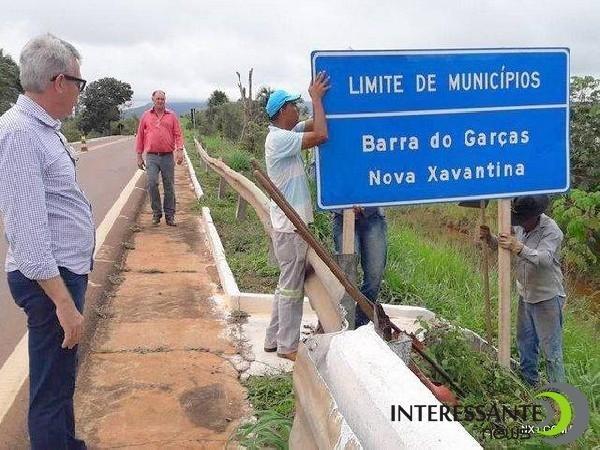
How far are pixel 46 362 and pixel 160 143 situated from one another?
620 cm

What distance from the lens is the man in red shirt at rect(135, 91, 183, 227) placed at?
28.1 feet

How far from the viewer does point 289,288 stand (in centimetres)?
415

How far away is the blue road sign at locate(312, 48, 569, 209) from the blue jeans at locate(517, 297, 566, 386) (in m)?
0.82

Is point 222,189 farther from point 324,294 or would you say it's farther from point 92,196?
point 324,294

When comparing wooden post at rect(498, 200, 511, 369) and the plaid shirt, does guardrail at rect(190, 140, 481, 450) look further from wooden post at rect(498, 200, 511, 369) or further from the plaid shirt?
wooden post at rect(498, 200, 511, 369)

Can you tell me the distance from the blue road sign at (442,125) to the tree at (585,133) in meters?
9.37

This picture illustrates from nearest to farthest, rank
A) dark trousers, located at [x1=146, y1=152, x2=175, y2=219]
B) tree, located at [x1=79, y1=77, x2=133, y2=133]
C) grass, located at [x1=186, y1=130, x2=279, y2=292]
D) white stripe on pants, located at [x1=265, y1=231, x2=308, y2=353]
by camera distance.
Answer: white stripe on pants, located at [x1=265, y1=231, x2=308, y2=353] → grass, located at [x1=186, y1=130, x2=279, y2=292] → dark trousers, located at [x1=146, y1=152, x2=175, y2=219] → tree, located at [x1=79, y1=77, x2=133, y2=133]

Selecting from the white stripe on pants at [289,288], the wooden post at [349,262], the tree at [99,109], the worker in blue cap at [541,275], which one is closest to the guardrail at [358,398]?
the wooden post at [349,262]

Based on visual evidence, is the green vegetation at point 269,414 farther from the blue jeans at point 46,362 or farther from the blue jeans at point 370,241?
the blue jeans at point 370,241

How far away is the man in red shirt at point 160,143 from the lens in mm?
8570

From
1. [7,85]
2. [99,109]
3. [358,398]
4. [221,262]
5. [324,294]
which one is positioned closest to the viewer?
[358,398]

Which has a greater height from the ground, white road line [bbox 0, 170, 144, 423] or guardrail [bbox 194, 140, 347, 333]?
guardrail [bbox 194, 140, 347, 333]

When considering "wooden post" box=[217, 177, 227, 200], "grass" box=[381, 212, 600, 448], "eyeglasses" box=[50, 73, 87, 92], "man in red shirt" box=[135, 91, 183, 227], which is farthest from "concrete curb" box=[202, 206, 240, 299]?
"eyeglasses" box=[50, 73, 87, 92]

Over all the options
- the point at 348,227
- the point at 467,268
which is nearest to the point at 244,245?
the point at 467,268
